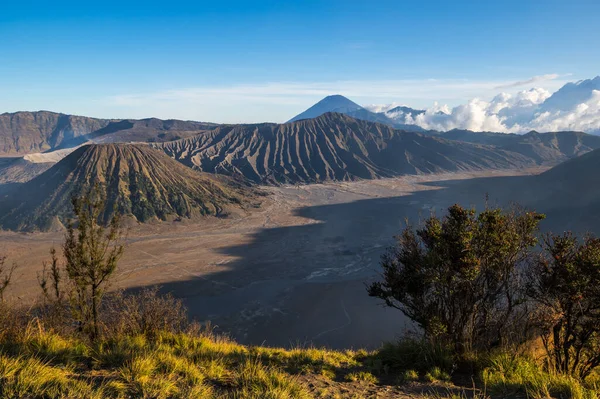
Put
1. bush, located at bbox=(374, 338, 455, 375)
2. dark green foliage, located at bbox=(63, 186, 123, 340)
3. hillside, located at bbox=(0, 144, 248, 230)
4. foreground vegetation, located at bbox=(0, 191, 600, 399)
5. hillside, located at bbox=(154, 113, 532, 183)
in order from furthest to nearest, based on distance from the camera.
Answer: hillside, located at bbox=(154, 113, 532, 183) → hillside, located at bbox=(0, 144, 248, 230) → dark green foliage, located at bbox=(63, 186, 123, 340) → bush, located at bbox=(374, 338, 455, 375) → foreground vegetation, located at bbox=(0, 191, 600, 399)

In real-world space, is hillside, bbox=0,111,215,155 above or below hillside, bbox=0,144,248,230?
above

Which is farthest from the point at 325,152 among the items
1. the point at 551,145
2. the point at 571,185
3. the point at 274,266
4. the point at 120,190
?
the point at 551,145

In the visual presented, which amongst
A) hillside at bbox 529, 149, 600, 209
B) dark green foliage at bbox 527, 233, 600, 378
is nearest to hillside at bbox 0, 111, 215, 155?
hillside at bbox 529, 149, 600, 209

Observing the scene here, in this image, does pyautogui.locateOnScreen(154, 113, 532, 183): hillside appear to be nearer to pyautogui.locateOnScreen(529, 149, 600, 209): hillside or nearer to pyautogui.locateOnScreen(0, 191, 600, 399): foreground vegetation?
pyautogui.locateOnScreen(529, 149, 600, 209): hillside

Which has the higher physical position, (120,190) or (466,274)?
(466,274)

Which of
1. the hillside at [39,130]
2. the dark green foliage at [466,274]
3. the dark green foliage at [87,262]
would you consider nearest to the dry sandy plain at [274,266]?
the dark green foliage at [466,274]

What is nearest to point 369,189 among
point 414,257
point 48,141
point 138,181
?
point 138,181

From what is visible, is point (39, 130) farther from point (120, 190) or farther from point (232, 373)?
point (232, 373)
